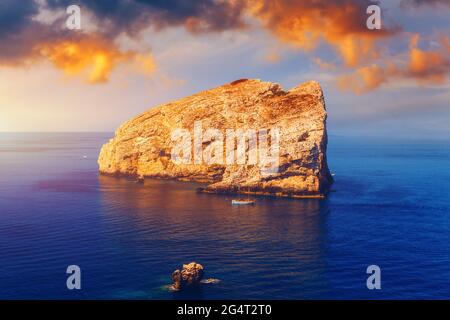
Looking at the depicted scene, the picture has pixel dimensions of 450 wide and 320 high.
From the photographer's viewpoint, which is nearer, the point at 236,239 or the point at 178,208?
the point at 236,239

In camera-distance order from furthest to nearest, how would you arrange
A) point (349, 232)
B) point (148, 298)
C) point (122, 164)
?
point (122, 164) → point (349, 232) → point (148, 298)

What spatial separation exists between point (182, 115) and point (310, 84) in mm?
48869

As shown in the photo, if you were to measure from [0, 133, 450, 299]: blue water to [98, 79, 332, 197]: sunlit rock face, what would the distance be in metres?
9.97

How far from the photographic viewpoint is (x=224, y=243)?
7781 cm

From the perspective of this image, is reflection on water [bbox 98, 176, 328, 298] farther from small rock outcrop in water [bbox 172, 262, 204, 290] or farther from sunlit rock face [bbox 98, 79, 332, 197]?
sunlit rock face [bbox 98, 79, 332, 197]

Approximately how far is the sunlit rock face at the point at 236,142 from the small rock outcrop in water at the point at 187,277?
69.8 metres

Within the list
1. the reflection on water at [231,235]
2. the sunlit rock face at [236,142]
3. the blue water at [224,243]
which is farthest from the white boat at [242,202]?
the sunlit rock face at [236,142]

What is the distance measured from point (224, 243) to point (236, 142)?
66.3 m

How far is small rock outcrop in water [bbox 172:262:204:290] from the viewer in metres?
57.1

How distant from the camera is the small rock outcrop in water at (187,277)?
57125 millimetres
